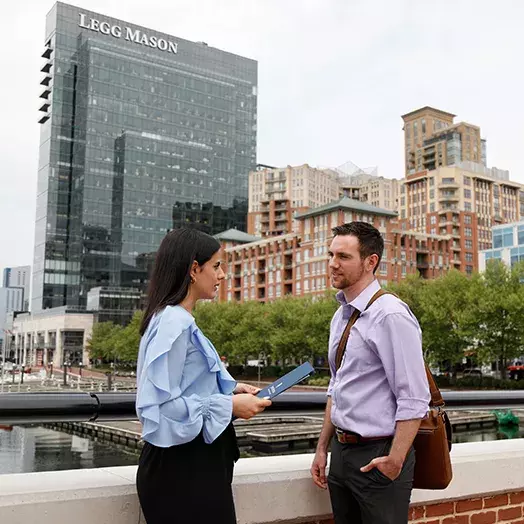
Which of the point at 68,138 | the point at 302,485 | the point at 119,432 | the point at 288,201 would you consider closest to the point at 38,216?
the point at 68,138

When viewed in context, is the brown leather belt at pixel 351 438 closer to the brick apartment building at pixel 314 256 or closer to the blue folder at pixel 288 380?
the blue folder at pixel 288 380

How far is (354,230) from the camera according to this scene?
2969 mm

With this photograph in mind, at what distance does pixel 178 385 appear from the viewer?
7.31 feet

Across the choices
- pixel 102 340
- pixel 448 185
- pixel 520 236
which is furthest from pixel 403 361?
pixel 448 185

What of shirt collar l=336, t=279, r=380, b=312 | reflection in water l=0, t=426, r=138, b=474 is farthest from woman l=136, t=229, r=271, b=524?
reflection in water l=0, t=426, r=138, b=474

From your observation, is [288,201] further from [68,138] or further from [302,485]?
[302,485]

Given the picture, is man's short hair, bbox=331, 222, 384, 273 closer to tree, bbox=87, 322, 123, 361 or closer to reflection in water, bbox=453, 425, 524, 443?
reflection in water, bbox=453, 425, 524, 443

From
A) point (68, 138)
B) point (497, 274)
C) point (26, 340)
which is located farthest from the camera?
point (26, 340)

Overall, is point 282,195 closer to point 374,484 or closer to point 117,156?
point 117,156

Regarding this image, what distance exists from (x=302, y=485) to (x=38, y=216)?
13179 centimetres

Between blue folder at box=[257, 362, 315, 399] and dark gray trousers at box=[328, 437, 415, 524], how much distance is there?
454mm

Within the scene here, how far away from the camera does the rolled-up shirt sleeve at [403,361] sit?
2.53 meters

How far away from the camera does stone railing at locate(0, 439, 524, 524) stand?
8.14 feet

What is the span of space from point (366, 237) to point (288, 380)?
84 centimetres
